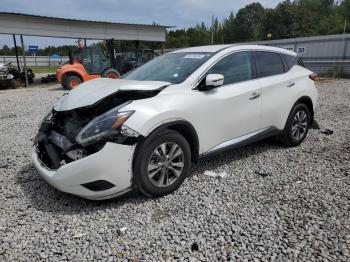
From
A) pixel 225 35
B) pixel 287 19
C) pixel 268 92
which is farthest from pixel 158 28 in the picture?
pixel 225 35

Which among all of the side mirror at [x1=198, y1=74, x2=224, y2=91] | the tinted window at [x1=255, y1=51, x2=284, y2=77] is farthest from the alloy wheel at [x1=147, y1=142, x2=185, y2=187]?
the tinted window at [x1=255, y1=51, x2=284, y2=77]

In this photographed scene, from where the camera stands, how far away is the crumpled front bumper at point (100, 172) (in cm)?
300

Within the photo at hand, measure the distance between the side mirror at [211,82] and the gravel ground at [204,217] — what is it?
117cm

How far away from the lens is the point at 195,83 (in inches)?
145

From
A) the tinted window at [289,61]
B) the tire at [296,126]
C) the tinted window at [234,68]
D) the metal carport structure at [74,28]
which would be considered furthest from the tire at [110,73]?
the tinted window at [234,68]

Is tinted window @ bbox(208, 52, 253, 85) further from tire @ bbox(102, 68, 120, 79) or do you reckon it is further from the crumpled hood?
tire @ bbox(102, 68, 120, 79)

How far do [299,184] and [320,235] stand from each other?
1078 millimetres

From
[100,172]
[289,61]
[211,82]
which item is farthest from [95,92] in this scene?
[289,61]

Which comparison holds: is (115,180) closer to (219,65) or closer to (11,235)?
(11,235)

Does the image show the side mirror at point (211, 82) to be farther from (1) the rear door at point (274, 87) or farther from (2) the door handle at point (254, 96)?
(1) the rear door at point (274, 87)

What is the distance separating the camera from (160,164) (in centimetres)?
336

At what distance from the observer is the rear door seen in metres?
4.46

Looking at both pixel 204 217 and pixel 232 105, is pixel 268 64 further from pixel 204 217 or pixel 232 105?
pixel 204 217

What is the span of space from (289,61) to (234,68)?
1458 mm
